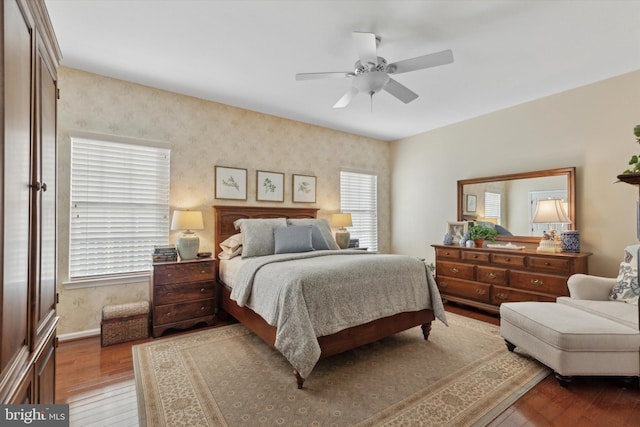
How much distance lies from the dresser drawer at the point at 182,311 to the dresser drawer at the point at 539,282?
3.62 m

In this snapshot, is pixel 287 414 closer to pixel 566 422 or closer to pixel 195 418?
pixel 195 418

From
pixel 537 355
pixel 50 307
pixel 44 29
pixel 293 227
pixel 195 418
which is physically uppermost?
pixel 44 29

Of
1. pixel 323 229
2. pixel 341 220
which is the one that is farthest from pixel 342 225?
pixel 323 229

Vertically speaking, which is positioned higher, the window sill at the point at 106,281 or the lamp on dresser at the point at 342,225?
the lamp on dresser at the point at 342,225

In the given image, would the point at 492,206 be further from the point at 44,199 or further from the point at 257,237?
the point at 44,199

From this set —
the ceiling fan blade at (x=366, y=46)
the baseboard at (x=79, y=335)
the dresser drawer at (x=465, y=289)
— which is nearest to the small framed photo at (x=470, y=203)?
the dresser drawer at (x=465, y=289)

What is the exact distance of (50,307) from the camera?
154 centimetres

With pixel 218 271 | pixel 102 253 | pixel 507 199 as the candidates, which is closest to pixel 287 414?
pixel 218 271

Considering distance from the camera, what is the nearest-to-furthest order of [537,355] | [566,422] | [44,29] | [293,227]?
[44,29], [566,422], [537,355], [293,227]

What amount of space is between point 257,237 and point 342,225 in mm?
1636

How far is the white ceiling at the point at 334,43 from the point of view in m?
2.20

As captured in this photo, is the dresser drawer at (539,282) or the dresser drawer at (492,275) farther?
the dresser drawer at (492,275)

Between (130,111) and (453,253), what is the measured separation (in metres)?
4.50

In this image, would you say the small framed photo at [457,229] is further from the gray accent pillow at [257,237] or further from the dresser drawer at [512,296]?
the gray accent pillow at [257,237]
